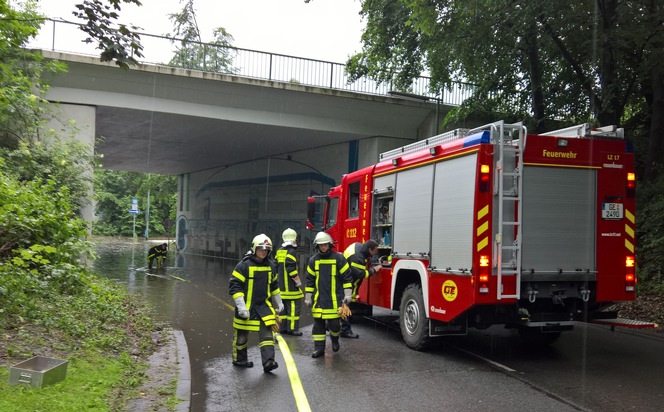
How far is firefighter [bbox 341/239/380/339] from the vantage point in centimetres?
873

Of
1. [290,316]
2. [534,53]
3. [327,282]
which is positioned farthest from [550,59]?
[327,282]

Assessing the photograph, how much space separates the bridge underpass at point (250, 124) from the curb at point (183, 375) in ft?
36.8

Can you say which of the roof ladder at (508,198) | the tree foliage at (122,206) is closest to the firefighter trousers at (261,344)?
the roof ladder at (508,198)

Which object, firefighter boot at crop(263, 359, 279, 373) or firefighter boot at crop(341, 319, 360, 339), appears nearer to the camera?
firefighter boot at crop(263, 359, 279, 373)

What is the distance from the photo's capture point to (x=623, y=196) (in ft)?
24.5

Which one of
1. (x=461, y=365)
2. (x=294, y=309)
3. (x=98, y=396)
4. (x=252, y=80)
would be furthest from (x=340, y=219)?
(x=252, y=80)

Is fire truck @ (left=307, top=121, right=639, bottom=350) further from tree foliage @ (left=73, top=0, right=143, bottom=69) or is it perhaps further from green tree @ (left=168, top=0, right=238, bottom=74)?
green tree @ (left=168, top=0, right=238, bottom=74)

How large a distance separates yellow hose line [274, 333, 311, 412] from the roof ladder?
8.31ft

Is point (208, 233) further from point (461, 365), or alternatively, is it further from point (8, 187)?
point (461, 365)

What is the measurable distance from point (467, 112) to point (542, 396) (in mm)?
13880

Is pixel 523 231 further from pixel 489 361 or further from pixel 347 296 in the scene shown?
pixel 347 296

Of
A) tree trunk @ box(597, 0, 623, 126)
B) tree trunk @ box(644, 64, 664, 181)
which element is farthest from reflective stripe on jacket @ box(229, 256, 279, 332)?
tree trunk @ box(644, 64, 664, 181)

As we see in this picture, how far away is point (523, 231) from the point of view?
23.5 feet

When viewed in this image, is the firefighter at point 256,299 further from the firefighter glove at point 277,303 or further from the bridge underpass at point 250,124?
the bridge underpass at point 250,124
